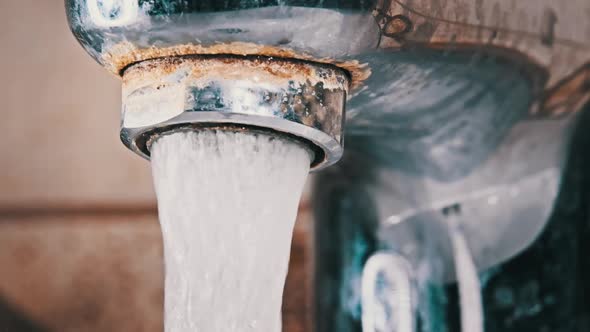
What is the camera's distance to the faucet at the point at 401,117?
218mm

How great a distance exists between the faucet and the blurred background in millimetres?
170

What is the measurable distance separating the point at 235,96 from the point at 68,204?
1.23 feet

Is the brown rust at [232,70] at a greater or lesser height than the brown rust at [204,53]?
lesser

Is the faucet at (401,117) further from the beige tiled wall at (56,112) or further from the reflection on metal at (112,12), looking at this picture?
the beige tiled wall at (56,112)

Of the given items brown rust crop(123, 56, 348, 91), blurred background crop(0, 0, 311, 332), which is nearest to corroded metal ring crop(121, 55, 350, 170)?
brown rust crop(123, 56, 348, 91)

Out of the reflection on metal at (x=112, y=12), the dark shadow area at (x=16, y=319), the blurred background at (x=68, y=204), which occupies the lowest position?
the dark shadow area at (x=16, y=319)

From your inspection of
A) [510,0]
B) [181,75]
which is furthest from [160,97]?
[510,0]

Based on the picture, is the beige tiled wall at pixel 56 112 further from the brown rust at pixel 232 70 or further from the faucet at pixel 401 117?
the brown rust at pixel 232 70

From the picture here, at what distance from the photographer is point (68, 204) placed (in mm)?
559

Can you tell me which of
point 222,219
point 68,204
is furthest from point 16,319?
point 222,219

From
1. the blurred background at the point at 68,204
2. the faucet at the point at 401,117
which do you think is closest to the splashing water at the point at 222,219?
the faucet at the point at 401,117

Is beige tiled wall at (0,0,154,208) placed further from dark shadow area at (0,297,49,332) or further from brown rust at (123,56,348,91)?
brown rust at (123,56,348,91)

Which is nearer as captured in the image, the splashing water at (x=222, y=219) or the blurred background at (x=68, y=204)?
the splashing water at (x=222, y=219)

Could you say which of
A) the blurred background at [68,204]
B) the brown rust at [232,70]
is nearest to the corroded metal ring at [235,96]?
the brown rust at [232,70]
